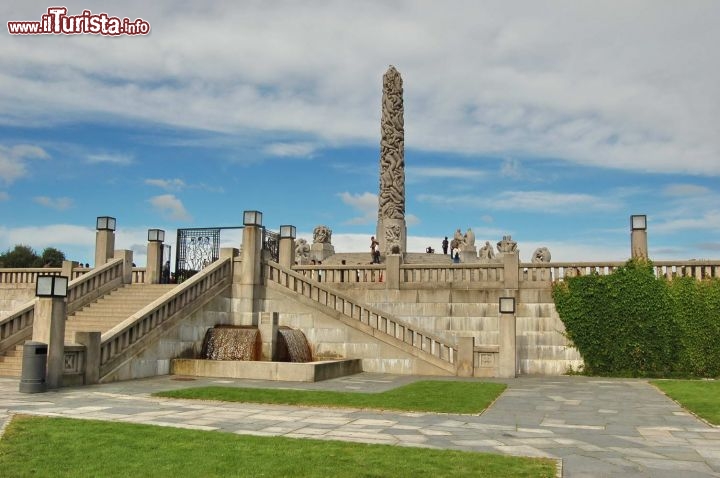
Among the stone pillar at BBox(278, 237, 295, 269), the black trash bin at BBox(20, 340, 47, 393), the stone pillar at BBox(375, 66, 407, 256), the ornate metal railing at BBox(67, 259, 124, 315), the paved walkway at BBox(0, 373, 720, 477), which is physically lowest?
the paved walkway at BBox(0, 373, 720, 477)

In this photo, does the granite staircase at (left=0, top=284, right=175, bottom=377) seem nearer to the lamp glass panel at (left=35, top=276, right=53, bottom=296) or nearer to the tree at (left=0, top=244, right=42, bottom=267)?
the lamp glass panel at (left=35, top=276, right=53, bottom=296)

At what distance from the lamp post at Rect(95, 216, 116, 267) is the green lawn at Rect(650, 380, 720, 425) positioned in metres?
22.3

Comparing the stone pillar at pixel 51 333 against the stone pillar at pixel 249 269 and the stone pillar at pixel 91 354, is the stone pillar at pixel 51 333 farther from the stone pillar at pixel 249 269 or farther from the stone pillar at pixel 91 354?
the stone pillar at pixel 249 269

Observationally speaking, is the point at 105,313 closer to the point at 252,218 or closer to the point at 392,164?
the point at 252,218

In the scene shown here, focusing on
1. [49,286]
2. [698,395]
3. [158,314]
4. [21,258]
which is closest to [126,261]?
[158,314]

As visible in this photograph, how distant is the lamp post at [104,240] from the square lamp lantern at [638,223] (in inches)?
867

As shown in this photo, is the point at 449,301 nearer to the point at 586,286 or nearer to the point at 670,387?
the point at 586,286

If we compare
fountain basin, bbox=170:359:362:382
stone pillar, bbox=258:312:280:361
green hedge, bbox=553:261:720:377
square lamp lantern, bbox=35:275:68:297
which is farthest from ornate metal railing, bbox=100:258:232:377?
green hedge, bbox=553:261:720:377

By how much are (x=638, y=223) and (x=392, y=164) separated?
73.9ft

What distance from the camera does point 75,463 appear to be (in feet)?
26.3

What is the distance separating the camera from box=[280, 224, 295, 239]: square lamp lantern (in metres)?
29.4

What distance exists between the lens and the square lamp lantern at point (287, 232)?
29402 millimetres

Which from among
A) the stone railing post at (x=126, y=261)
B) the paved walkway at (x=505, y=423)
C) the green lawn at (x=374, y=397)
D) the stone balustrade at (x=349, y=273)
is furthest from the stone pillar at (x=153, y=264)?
the green lawn at (x=374, y=397)

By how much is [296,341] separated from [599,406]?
12.0 meters
